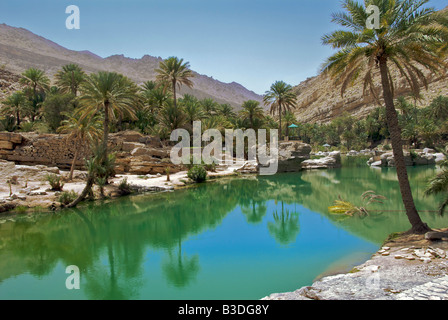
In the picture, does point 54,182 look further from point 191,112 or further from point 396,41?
point 191,112

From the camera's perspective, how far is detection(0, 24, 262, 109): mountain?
102 m

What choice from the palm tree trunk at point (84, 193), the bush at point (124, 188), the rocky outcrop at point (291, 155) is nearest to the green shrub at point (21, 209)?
the palm tree trunk at point (84, 193)

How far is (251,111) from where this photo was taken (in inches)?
1654

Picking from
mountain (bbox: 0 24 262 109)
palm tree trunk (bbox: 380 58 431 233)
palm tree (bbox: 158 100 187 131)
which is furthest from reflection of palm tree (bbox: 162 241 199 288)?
mountain (bbox: 0 24 262 109)

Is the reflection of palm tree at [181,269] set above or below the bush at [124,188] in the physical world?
below

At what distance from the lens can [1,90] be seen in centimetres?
5159

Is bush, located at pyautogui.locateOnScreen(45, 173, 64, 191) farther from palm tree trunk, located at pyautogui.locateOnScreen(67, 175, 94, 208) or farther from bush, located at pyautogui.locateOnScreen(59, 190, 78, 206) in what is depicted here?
palm tree trunk, located at pyautogui.locateOnScreen(67, 175, 94, 208)

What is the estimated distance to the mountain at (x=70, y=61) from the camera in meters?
102

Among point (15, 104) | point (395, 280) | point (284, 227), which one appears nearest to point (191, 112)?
point (15, 104)

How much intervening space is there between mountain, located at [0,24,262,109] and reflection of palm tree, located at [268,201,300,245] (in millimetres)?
80691

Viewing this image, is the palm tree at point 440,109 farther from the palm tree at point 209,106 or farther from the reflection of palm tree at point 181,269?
the reflection of palm tree at point 181,269

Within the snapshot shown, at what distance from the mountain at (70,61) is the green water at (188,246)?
260 ft

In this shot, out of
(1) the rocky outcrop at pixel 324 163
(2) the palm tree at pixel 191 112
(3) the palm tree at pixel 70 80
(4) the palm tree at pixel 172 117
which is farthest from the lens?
(3) the palm tree at pixel 70 80
